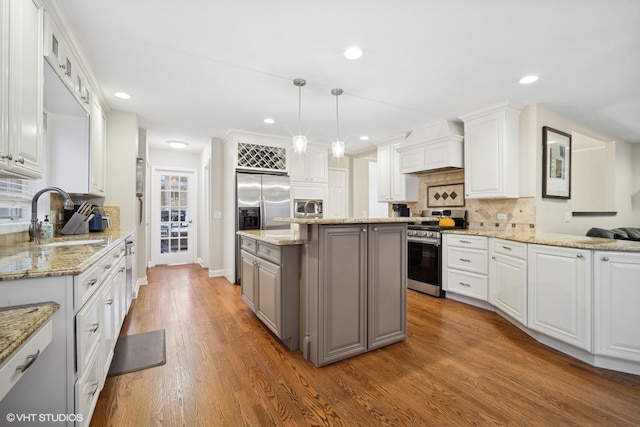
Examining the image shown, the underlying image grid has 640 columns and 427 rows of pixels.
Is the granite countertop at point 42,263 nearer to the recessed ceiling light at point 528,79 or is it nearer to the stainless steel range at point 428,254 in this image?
the stainless steel range at point 428,254

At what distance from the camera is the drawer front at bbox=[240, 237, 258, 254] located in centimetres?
282

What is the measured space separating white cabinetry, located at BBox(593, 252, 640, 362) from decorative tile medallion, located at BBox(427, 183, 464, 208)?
223cm

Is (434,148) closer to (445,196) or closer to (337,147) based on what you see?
(445,196)

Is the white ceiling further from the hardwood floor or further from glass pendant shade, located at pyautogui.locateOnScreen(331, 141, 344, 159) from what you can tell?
the hardwood floor

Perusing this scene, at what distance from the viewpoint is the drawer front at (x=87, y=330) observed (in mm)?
1218

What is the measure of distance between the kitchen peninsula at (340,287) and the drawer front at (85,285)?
3.74ft

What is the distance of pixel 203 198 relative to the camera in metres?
5.88

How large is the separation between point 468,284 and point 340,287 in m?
2.10

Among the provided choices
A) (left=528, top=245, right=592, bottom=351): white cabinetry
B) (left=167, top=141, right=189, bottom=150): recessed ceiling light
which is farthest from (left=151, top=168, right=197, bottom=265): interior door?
(left=528, top=245, right=592, bottom=351): white cabinetry

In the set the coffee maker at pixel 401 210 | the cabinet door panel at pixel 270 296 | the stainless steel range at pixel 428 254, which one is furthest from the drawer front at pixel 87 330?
the coffee maker at pixel 401 210

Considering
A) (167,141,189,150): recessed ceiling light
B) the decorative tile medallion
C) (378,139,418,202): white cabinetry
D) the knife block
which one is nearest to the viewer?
the knife block

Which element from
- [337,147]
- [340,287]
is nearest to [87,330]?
[340,287]

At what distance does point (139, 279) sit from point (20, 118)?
3.53 meters

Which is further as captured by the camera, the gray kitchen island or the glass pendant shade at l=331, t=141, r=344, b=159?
the glass pendant shade at l=331, t=141, r=344, b=159
